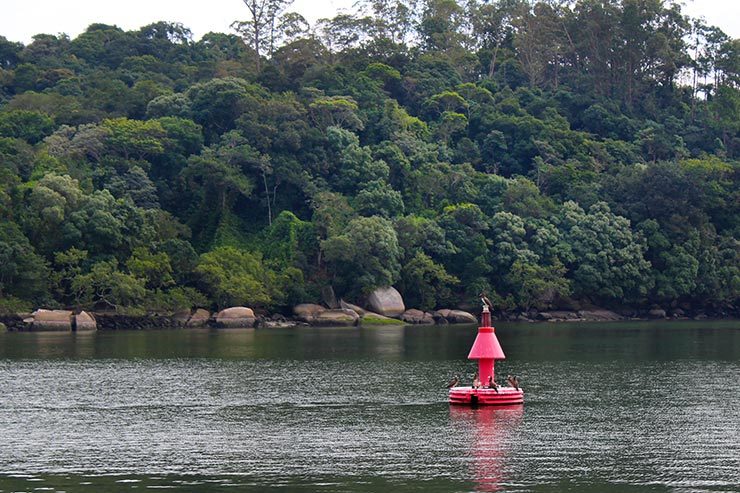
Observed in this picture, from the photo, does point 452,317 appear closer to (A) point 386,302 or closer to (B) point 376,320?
(A) point 386,302

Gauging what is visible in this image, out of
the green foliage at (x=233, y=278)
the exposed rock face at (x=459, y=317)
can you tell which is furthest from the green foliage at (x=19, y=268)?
the exposed rock face at (x=459, y=317)

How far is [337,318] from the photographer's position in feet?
310

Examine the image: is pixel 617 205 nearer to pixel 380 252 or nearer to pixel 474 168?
pixel 474 168

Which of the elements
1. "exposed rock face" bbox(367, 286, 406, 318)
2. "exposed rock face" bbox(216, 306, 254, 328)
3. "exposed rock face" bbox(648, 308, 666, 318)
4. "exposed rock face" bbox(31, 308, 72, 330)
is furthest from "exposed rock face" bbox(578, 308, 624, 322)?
"exposed rock face" bbox(31, 308, 72, 330)

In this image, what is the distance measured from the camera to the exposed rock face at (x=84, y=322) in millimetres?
86062

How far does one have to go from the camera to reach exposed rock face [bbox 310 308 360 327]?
94312 millimetres

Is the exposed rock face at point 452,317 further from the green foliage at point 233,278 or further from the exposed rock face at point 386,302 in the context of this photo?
the green foliage at point 233,278

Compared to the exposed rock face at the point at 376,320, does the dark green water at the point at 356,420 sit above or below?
below

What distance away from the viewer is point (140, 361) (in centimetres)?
6294

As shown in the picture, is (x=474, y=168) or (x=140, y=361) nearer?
(x=140, y=361)

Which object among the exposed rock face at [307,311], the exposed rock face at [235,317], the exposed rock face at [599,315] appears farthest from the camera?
the exposed rock face at [599,315]

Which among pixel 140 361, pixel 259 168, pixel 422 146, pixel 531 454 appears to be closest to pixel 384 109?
pixel 422 146

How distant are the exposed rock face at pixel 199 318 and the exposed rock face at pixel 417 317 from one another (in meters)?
15.7

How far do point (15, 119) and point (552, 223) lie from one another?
153 ft
